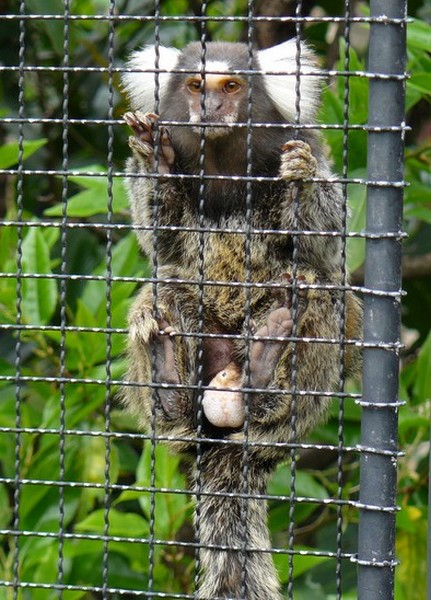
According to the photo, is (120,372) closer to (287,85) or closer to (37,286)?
(37,286)

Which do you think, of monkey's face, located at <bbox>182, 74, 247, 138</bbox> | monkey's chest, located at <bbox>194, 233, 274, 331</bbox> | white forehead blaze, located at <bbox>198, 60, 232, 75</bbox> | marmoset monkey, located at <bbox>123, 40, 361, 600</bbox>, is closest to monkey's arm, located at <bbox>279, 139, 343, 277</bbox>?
A: marmoset monkey, located at <bbox>123, 40, 361, 600</bbox>

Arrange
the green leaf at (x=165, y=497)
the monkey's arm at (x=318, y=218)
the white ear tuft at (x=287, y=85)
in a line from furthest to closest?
the green leaf at (x=165, y=497)
the white ear tuft at (x=287, y=85)
the monkey's arm at (x=318, y=218)

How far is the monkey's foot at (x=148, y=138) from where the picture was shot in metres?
2.20

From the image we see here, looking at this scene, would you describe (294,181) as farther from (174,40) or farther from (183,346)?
(174,40)

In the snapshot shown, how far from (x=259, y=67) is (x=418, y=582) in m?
1.45

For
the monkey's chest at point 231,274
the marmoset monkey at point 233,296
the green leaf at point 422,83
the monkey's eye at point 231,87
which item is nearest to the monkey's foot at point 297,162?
the marmoset monkey at point 233,296

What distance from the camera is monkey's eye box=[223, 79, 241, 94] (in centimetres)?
265

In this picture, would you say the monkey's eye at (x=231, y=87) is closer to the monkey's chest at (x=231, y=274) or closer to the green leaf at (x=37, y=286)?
the monkey's chest at (x=231, y=274)

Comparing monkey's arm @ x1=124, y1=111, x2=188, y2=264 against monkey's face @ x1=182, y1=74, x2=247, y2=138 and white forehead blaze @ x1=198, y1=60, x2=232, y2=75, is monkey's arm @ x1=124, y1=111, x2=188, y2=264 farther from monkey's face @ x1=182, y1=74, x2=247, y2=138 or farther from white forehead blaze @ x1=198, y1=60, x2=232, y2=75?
white forehead blaze @ x1=198, y1=60, x2=232, y2=75

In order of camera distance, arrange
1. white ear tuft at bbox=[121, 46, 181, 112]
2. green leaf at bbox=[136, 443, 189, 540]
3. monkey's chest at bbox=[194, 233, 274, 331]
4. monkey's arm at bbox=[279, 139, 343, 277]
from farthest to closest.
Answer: green leaf at bbox=[136, 443, 189, 540] < white ear tuft at bbox=[121, 46, 181, 112] < monkey's chest at bbox=[194, 233, 274, 331] < monkey's arm at bbox=[279, 139, 343, 277]

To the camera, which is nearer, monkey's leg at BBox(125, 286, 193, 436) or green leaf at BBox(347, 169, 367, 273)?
monkey's leg at BBox(125, 286, 193, 436)

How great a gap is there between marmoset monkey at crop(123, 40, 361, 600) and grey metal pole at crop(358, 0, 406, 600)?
0.99 ft

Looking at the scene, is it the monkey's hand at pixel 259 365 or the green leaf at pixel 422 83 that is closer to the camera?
the monkey's hand at pixel 259 365

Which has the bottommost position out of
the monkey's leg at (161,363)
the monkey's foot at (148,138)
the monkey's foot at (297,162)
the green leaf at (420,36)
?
the monkey's leg at (161,363)
